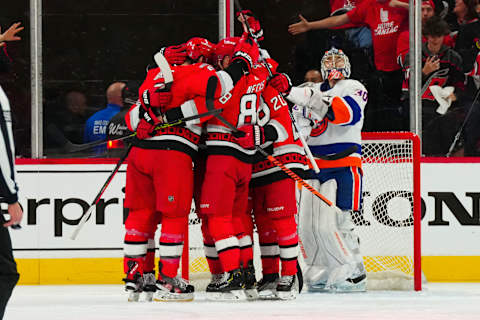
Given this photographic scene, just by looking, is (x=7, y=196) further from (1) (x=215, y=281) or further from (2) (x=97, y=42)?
(2) (x=97, y=42)

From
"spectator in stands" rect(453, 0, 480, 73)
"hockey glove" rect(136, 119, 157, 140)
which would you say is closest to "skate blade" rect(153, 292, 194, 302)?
"hockey glove" rect(136, 119, 157, 140)

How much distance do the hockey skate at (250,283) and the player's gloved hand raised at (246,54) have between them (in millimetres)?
1064

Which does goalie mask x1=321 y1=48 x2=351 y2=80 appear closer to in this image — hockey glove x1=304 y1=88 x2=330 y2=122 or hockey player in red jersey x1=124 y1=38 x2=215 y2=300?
hockey glove x1=304 y1=88 x2=330 y2=122

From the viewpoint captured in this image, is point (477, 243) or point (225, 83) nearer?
point (225, 83)

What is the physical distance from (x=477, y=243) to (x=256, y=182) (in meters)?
1.79

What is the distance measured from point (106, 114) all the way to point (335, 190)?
161cm

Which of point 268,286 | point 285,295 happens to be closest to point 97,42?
point 268,286

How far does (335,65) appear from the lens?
6.20m

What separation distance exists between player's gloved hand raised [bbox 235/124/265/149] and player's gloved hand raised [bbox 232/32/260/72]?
30 centimetres

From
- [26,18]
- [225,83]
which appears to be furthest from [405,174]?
[26,18]

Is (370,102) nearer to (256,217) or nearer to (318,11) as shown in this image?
(318,11)

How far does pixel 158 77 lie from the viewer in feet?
17.7

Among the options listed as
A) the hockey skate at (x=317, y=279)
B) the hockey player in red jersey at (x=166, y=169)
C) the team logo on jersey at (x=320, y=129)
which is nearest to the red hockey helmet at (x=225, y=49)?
the hockey player in red jersey at (x=166, y=169)

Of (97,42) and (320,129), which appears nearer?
(320,129)
